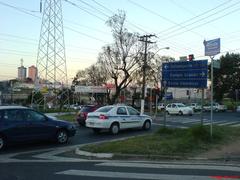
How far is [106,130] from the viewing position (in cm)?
2117

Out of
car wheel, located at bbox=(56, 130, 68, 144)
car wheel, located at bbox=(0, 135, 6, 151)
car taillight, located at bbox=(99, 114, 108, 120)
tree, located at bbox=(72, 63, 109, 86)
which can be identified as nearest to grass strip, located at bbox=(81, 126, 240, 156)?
car wheel, located at bbox=(56, 130, 68, 144)

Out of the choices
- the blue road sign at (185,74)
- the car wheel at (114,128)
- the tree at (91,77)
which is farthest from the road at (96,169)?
the tree at (91,77)

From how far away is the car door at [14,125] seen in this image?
13695 mm

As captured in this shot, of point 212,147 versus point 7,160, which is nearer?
point 7,160

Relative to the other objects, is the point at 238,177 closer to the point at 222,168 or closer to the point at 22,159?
the point at 222,168

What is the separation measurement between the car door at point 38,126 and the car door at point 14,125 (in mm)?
234

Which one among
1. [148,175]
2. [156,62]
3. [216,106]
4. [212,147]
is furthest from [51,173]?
[216,106]

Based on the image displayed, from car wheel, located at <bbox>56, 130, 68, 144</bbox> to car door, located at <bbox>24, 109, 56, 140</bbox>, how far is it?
1.15 feet

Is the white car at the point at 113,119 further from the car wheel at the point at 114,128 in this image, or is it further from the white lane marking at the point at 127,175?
the white lane marking at the point at 127,175

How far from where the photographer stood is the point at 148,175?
8.75 metres

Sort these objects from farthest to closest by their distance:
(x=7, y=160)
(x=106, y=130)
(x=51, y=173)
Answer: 1. (x=106, y=130)
2. (x=7, y=160)
3. (x=51, y=173)

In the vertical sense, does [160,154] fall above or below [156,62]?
below

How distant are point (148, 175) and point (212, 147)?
5.38 m

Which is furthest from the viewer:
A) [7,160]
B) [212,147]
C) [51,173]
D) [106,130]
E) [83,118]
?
[83,118]
